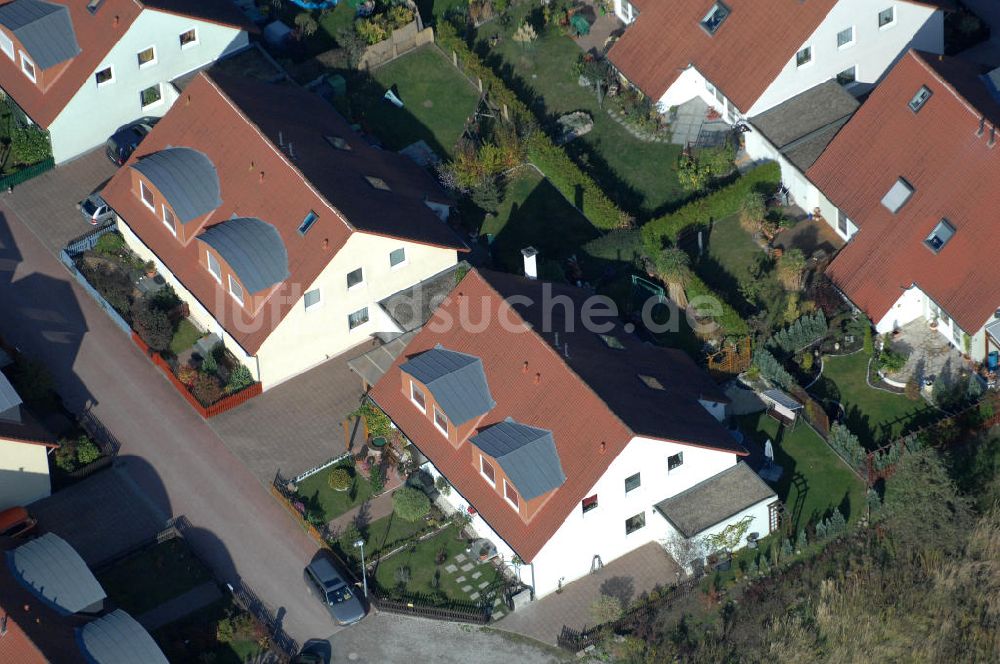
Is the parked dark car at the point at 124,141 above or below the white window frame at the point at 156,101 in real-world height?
below

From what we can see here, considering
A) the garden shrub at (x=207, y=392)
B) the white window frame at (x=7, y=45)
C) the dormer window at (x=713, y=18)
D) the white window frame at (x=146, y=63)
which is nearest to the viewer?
the garden shrub at (x=207, y=392)

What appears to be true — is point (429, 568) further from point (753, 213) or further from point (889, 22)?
point (889, 22)

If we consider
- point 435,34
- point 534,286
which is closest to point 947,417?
point 534,286

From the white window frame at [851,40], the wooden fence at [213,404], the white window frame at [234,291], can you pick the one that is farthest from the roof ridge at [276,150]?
the white window frame at [851,40]

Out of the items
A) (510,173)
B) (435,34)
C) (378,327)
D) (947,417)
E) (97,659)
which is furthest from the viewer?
(435,34)

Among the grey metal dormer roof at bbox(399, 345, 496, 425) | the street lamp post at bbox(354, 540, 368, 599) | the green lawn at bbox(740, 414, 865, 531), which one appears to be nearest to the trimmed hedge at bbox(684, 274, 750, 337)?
the green lawn at bbox(740, 414, 865, 531)

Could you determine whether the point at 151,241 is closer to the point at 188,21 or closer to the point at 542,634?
the point at 188,21

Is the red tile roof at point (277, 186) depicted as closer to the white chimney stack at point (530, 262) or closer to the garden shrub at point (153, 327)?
the garden shrub at point (153, 327)
